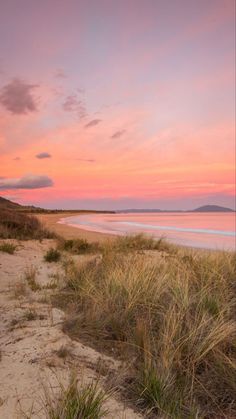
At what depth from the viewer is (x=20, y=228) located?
12.9m

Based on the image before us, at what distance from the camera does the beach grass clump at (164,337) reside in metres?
2.95

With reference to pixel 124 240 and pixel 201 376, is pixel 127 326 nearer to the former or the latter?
pixel 201 376

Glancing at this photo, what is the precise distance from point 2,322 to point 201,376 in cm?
222

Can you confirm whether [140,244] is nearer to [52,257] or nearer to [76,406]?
[52,257]

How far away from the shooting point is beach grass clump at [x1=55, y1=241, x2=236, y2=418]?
295 cm

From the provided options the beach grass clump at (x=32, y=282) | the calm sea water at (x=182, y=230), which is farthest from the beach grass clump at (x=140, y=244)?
the beach grass clump at (x=32, y=282)

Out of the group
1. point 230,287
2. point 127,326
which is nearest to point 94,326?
point 127,326

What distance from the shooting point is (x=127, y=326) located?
164 inches

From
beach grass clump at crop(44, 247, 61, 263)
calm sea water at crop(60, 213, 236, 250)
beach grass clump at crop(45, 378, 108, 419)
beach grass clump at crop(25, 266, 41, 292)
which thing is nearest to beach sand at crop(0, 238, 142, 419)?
beach grass clump at crop(45, 378, 108, 419)

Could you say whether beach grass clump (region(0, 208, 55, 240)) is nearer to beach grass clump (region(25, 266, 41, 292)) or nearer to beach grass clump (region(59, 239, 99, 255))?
beach grass clump (region(59, 239, 99, 255))

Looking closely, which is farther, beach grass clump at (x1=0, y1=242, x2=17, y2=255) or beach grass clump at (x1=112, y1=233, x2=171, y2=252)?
beach grass clump at (x1=112, y1=233, x2=171, y2=252)

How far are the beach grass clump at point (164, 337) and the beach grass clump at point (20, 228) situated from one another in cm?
639

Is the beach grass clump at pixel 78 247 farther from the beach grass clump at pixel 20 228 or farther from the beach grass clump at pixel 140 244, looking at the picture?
the beach grass clump at pixel 20 228

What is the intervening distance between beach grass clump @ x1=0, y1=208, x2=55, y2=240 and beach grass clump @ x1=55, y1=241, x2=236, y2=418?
21.0 ft
